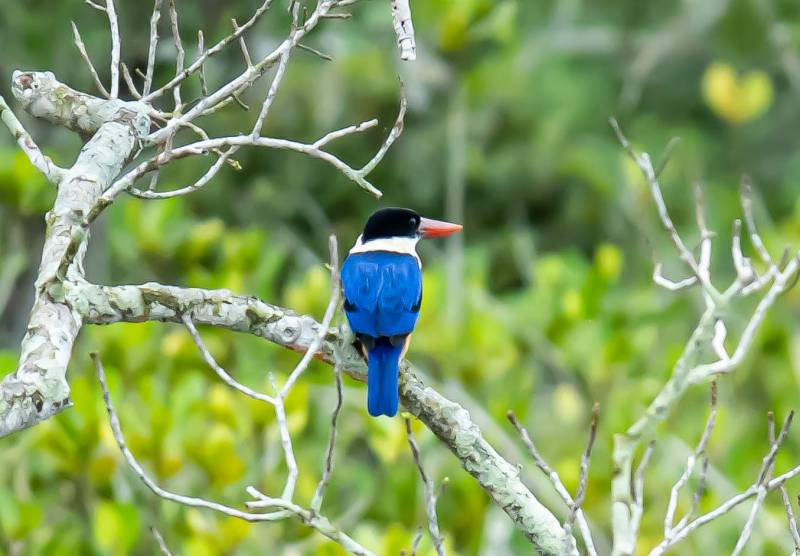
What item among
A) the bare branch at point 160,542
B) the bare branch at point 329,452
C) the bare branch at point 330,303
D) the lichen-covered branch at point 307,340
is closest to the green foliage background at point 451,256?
the lichen-covered branch at point 307,340

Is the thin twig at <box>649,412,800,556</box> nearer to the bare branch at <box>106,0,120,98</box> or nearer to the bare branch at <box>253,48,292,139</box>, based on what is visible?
the bare branch at <box>253,48,292,139</box>

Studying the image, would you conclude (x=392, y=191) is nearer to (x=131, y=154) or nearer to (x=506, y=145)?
(x=506, y=145)

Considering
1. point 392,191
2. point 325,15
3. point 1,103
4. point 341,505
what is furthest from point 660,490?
point 392,191

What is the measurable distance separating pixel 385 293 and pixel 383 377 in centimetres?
71

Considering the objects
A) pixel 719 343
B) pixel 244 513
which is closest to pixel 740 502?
pixel 719 343

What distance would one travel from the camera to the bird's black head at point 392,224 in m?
4.20

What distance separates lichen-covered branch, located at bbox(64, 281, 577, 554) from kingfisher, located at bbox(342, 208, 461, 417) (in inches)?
14.3

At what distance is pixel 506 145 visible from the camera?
9133mm

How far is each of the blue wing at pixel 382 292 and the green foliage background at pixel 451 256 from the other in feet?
2.54

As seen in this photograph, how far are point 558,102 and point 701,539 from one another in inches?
186

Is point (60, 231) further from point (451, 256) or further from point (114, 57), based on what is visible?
point (451, 256)

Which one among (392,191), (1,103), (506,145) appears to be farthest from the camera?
(506,145)

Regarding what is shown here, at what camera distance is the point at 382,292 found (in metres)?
3.77

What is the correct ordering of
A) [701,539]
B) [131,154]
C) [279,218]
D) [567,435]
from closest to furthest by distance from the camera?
[131,154]
[701,539]
[567,435]
[279,218]
